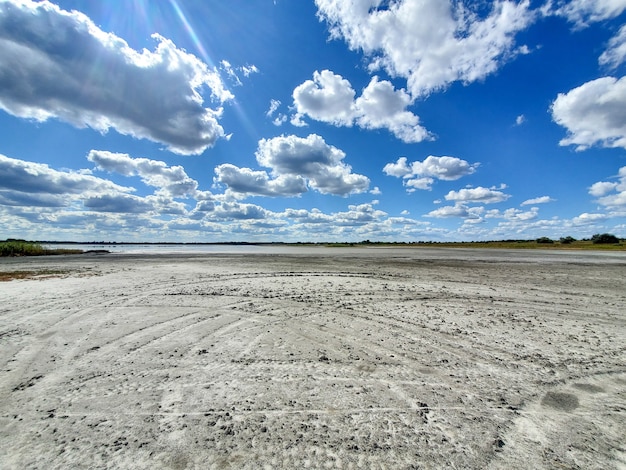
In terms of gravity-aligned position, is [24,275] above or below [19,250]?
below

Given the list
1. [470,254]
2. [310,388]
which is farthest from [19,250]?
[470,254]

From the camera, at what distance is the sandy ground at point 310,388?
284 cm

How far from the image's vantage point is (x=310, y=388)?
4.09 metres

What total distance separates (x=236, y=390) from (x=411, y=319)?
5401mm

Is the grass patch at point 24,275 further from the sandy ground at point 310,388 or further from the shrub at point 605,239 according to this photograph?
the shrub at point 605,239

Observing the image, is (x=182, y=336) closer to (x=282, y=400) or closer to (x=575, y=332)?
(x=282, y=400)

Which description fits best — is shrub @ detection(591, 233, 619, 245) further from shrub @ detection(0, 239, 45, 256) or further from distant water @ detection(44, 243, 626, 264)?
shrub @ detection(0, 239, 45, 256)

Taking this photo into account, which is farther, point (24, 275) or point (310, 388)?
point (24, 275)

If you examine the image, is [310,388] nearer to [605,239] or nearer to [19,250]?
[19,250]

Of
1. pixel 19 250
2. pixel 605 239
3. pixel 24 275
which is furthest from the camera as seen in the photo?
pixel 605 239

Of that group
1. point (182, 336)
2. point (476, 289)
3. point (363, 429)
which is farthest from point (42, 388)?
point (476, 289)

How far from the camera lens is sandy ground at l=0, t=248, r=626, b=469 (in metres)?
2.84

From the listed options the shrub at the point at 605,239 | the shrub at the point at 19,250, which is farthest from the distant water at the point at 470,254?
the shrub at the point at 605,239

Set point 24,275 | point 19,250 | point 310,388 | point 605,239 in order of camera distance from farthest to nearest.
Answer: point 605,239 → point 19,250 → point 24,275 → point 310,388
